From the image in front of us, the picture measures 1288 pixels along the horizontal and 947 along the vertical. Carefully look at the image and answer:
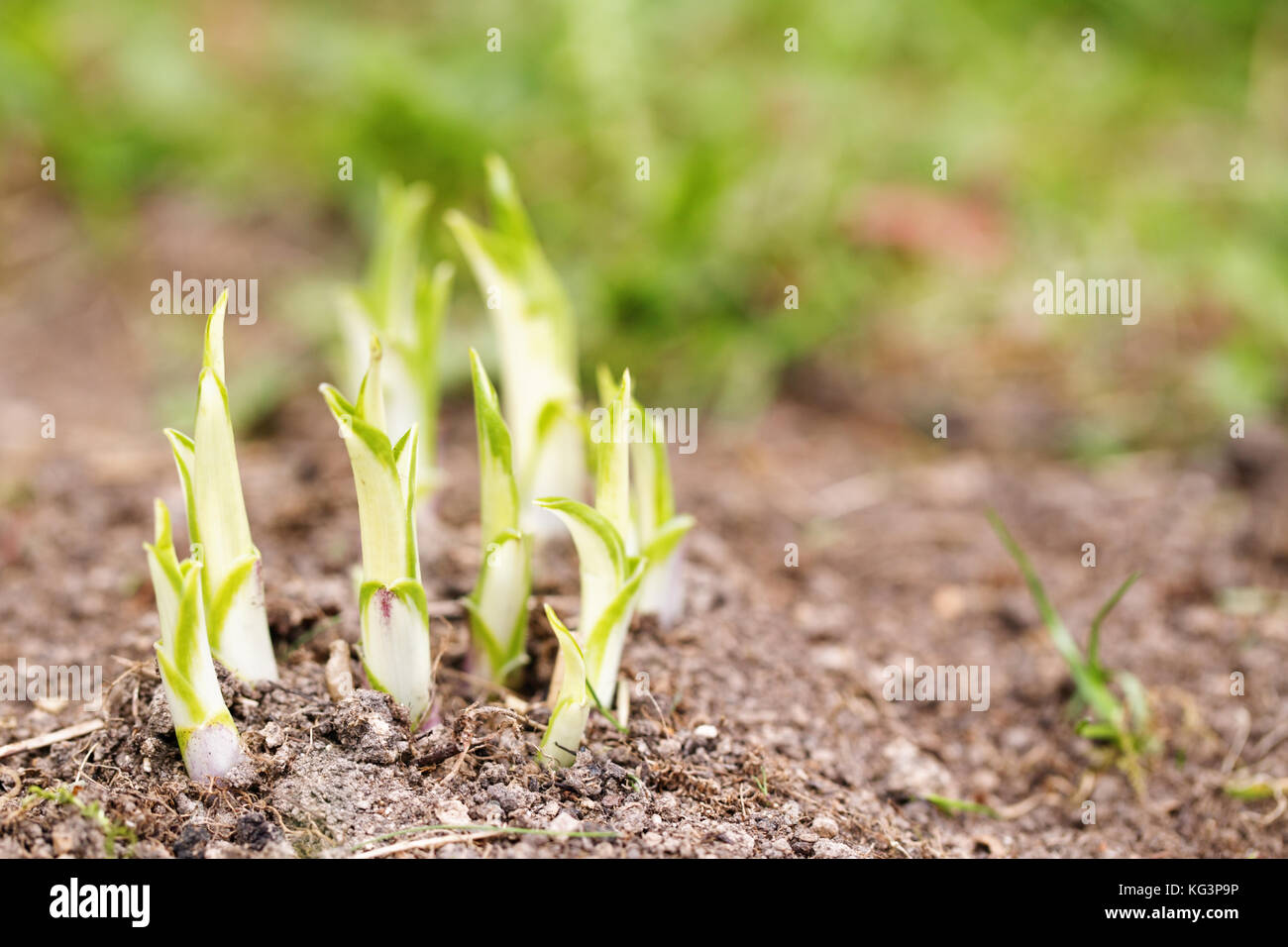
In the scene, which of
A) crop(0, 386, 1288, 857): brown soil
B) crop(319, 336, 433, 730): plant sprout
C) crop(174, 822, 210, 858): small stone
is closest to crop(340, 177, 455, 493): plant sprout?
crop(0, 386, 1288, 857): brown soil

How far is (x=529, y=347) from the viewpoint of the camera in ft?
7.43

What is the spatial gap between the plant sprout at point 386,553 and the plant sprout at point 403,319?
62 cm

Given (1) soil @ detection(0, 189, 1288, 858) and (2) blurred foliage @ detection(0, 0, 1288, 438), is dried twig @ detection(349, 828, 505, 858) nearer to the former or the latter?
(1) soil @ detection(0, 189, 1288, 858)

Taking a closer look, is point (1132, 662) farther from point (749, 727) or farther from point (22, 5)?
point (22, 5)

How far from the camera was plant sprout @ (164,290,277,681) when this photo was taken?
1.53 metres

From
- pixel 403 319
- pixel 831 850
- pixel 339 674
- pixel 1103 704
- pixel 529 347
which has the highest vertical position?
pixel 403 319

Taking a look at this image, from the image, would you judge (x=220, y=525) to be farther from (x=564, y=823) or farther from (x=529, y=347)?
(x=529, y=347)

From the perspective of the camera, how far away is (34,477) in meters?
2.73

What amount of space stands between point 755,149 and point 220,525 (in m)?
2.77

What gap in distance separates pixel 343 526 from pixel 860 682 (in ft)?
3.55

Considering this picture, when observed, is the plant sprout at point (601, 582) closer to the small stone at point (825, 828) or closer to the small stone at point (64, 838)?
the small stone at point (825, 828)

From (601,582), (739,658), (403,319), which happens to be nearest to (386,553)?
(601,582)

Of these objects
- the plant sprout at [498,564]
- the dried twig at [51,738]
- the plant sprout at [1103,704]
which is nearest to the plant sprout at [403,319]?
the plant sprout at [498,564]

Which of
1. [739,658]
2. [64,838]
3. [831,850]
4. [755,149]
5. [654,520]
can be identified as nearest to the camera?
[64,838]
